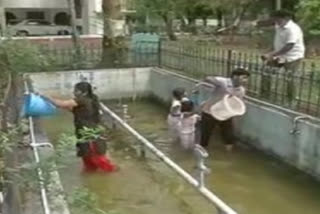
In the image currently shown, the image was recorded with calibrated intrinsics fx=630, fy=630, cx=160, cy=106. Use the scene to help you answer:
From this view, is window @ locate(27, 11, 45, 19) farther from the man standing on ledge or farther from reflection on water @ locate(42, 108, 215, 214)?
A: reflection on water @ locate(42, 108, 215, 214)

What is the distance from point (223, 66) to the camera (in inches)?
448

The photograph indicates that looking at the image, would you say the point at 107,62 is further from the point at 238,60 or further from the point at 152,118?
the point at 238,60

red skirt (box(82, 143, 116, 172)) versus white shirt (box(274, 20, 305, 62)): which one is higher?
white shirt (box(274, 20, 305, 62))

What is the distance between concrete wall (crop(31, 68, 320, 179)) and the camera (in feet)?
25.9

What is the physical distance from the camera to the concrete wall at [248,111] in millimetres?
7887

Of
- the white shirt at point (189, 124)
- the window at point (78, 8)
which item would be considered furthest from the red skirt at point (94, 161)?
the window at point (78, 8)

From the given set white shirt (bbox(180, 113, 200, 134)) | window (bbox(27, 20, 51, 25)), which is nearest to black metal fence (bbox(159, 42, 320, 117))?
white shirt (bbox(180, 113, 200, 134))

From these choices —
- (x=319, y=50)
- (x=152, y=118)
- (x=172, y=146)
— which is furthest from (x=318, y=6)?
(x=172, y=146)

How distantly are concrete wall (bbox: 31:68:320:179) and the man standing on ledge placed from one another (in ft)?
2.15

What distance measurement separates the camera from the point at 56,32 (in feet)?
105

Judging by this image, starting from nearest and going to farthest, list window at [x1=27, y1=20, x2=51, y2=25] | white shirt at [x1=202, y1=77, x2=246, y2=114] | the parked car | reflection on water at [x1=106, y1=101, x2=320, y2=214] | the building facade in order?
reflection on water at [x1=106, y1=101, x2=320, y2=214] < white shirt at [x1=202, y1=77, x2=246, y2=114] < the building facade < the parked car < window at [x1=27, y1=20, x2=51, y2=25]

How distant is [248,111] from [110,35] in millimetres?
6507

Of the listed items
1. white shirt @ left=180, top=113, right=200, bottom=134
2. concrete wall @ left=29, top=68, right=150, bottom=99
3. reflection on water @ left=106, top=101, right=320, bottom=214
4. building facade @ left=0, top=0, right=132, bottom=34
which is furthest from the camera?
building facade @ left=0, top=0, right=132, bottom=34

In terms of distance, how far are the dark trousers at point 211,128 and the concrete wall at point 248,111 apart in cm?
35
